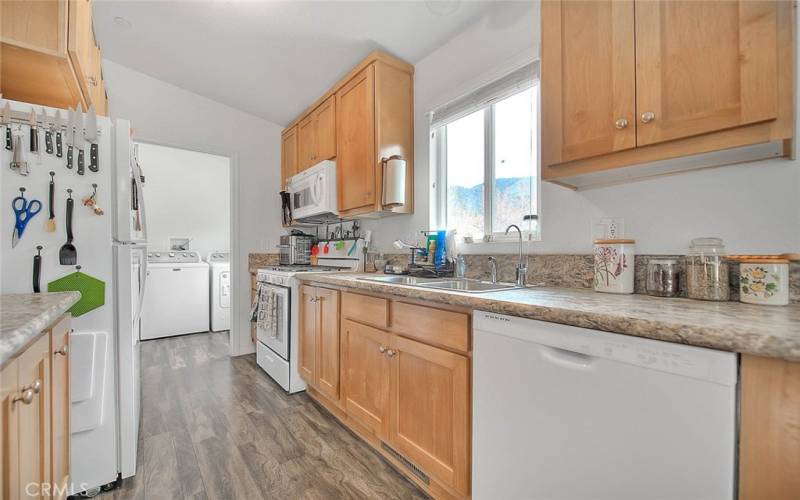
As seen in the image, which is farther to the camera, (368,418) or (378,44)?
(378,44)

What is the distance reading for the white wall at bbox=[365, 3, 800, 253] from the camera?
1034 millimetres

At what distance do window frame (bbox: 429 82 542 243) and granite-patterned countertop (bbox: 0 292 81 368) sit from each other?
174 cm

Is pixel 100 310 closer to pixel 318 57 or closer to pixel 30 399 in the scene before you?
pixel 30 399

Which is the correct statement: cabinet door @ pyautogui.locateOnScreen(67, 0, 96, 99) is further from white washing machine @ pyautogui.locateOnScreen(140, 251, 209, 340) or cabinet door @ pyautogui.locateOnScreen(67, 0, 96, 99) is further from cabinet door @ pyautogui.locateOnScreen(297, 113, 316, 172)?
white washing machine @ pyautogui.locateOnScreen(140, 251, 209, 340)

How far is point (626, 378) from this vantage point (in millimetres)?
792

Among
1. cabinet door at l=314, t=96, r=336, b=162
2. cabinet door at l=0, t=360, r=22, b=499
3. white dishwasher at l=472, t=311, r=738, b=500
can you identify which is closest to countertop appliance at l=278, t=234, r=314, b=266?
cabinet door at l=314, t=96, r=336, b=162

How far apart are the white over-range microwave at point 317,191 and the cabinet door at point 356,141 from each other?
0.07m

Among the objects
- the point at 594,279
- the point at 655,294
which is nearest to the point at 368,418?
the point at 594,279

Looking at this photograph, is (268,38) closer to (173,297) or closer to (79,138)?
(79,138)

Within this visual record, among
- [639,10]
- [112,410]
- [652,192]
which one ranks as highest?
[639,10]

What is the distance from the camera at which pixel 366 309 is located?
172 cm

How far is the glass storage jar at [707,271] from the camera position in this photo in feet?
3.47

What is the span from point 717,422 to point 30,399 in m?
1.48

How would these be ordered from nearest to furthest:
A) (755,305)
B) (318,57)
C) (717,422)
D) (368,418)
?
1. (717,422)
2. (755,305)
3. (368,418)
4. (318,57)
